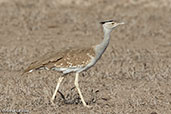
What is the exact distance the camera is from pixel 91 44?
Answer: 11570 mm

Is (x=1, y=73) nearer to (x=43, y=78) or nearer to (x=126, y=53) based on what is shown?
(x=43, y=78)

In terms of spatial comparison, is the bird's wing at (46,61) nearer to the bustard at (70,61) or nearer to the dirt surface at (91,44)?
the bustard at (70,61)

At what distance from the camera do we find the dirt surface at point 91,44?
22.8ft

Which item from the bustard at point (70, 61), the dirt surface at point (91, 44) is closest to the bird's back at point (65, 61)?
the bustard at point (70, 61)

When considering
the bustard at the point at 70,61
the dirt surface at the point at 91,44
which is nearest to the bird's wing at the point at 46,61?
the bustard at the point at 70,61

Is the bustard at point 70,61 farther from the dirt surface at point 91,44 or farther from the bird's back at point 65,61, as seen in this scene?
the dirt surface at point 91,44

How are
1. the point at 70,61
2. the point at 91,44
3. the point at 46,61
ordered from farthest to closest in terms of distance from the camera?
the point at 91,44, the point at 70,61, the point at 46,61

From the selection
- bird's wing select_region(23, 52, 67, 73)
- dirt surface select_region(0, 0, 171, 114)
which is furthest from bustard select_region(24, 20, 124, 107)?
dirt surface select_region(0, 0, 171, 114)

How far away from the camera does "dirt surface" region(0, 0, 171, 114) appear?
6.94 metres

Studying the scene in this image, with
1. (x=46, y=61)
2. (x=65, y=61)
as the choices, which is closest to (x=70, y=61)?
(x=65, y=61)

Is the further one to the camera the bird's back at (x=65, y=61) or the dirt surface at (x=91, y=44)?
the dirt surface at (x=91, y=44)

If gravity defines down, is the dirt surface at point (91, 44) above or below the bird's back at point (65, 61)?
below

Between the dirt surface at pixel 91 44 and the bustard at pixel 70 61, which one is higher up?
the bustard at pixel 70 61

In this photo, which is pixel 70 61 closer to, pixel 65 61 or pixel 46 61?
pixel 65 61
